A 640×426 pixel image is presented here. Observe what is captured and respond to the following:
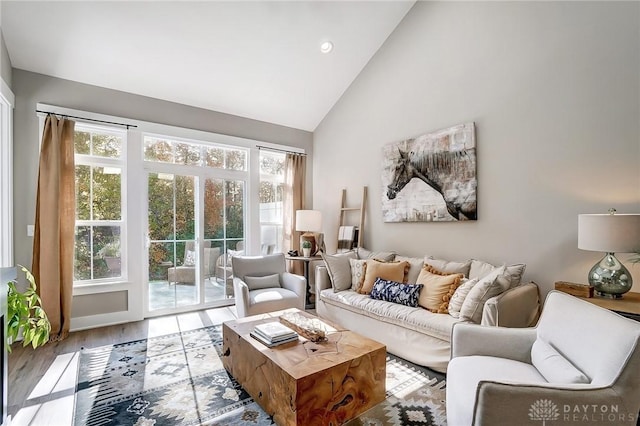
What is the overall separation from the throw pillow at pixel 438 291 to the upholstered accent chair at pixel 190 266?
9.27 ft

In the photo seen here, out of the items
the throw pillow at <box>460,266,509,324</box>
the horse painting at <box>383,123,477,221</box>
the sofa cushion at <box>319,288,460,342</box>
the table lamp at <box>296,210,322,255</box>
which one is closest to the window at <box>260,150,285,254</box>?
the table lamp at <box>296,210,322,255</box>

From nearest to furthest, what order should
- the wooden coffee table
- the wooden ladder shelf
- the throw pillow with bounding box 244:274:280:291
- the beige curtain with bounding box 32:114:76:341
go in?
the wooden coffee table < the beige curtain with bounding box 32:114:76:341 < the throw pillow with bounding box 244:274:280:291 < the wooden ladder shelf

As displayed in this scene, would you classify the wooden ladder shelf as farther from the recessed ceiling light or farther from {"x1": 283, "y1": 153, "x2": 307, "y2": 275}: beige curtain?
the recessed ceiling light

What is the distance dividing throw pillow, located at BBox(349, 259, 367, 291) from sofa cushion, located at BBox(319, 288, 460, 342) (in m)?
0.09

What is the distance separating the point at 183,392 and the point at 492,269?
2.65 meters

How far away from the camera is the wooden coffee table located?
1673mm

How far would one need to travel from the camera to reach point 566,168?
2.59 m

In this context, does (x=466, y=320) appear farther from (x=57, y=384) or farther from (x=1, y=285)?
(x=57, y=384)

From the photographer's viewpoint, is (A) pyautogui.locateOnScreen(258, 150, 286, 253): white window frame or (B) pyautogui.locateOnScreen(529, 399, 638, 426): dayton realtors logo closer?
(B) pyautogui.locateOnScreen(529, 399, 638, 426): dayton realtors logo

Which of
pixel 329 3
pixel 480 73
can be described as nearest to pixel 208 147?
pixel 329 3

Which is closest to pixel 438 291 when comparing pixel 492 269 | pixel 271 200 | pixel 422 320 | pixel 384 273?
pixel 422 320

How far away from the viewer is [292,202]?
197 inches

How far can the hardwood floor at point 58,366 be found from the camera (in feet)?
6.48

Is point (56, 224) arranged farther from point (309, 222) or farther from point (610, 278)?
point (610, 278)
